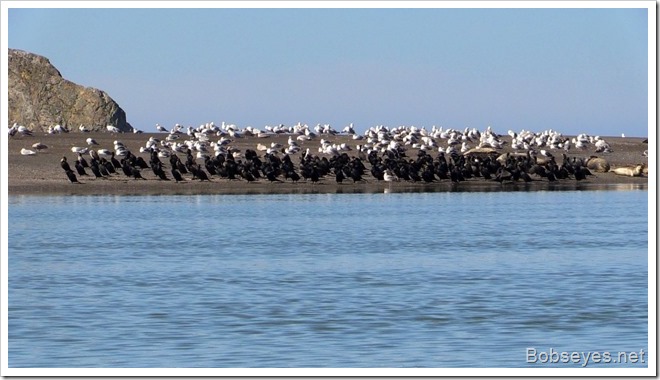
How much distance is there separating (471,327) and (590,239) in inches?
419

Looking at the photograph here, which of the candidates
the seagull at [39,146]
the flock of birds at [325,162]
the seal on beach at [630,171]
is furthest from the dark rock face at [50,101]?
the seal on beach at [630,171]

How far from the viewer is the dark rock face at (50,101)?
187ft

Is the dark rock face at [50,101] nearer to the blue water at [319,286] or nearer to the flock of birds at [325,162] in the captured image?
the flock of birds at [325,162]

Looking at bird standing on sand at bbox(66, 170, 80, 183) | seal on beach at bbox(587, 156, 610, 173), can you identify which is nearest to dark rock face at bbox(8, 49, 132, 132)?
bird standing on sand at bbox(66, 170, 80, 183)

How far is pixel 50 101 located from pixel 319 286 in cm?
4438

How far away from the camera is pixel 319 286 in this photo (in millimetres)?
16391

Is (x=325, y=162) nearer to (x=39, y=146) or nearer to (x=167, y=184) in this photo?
(x=167, y=184)

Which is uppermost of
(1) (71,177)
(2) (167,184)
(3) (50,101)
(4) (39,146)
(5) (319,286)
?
(3) (50,101)

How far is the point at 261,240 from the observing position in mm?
22891

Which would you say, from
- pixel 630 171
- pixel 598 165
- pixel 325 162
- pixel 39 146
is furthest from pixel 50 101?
pixel 630 171

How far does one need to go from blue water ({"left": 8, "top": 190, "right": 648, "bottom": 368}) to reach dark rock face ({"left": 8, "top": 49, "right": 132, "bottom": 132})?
91.8 ft

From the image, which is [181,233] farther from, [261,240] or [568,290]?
[568,290]

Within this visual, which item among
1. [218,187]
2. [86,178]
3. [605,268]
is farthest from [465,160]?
[605,268]

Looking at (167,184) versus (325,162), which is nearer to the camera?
(167,184)
